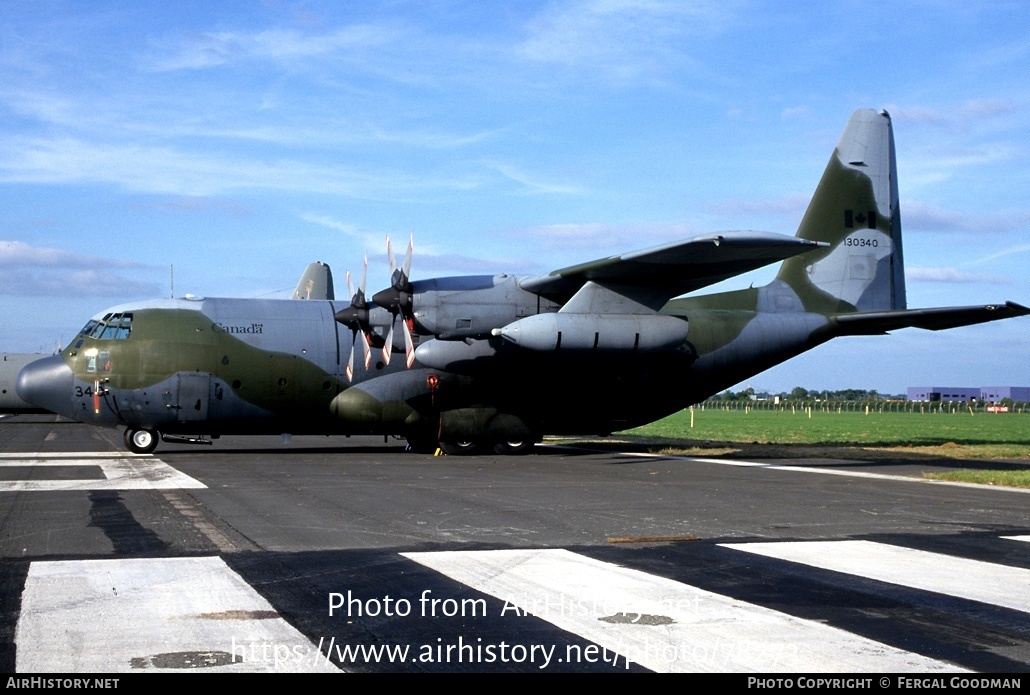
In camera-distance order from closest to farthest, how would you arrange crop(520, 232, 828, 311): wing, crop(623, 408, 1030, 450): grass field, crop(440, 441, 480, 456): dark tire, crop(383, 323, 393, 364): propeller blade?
crop(520, 232, 828, 311): wing → crop(383, 323, 393, 364): propeller blade → crop(440, 441, 480, 456): dark tire → crop(623, 408, 1030, 450): grass field

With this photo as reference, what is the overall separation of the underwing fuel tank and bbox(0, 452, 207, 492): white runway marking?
8096mm

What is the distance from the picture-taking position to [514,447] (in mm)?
27406

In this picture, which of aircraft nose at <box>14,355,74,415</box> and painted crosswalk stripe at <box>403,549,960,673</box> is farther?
aircraft nose at <box>14,355,74,415</box>

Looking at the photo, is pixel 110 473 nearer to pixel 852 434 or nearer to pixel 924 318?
pixel 924 318

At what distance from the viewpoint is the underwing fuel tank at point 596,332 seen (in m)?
22.8

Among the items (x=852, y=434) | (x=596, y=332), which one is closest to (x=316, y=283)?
(x=852, y=434)

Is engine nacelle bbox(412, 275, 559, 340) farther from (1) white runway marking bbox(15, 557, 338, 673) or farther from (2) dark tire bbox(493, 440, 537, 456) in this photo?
(1) white runway marking bbox(15, 557, 338, 673)

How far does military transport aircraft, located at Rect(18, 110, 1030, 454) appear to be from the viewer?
23719mm

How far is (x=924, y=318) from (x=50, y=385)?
2194 centimetres

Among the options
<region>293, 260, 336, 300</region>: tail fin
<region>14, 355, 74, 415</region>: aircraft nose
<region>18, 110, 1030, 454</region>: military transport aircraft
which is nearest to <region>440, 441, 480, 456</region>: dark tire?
<region>18, 110, 1030, 454</region>: military transport aircraft

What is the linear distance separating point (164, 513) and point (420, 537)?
399 centimetres

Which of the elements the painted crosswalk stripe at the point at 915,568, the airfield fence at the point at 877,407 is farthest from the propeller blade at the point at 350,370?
the airfield fence at the point at 877,407

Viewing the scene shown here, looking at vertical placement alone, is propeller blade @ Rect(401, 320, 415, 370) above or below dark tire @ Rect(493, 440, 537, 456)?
above
